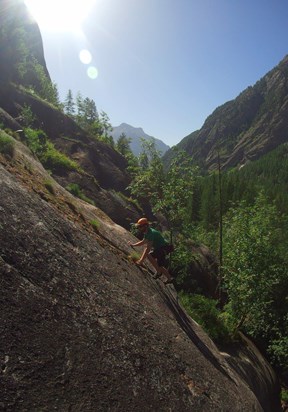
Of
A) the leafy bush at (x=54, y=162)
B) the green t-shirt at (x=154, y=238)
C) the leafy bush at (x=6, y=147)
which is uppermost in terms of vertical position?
the green t-shirt at (x=154, y=238)

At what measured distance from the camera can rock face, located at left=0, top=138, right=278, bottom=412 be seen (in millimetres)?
5492

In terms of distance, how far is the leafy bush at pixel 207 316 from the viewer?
20.9 metres

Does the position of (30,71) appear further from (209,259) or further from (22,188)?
(22,188)

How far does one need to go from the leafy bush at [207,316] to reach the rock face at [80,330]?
884 cm

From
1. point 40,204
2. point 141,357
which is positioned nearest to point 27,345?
point 141,357

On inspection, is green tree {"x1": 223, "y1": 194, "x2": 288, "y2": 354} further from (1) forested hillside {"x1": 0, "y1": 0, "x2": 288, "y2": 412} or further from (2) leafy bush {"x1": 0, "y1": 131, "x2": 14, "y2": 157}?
(2) leafy bush {"x1": 0, "y1": 131, "x2": 14, "y2": 157}

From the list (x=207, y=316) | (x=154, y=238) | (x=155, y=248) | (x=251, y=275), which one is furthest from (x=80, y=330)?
(x=251, y=275)

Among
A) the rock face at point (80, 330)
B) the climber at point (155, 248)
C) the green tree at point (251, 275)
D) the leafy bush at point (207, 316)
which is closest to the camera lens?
the rock face at point (80, 330)

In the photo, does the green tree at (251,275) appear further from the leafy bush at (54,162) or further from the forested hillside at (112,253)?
the leafy bush at (54,162)

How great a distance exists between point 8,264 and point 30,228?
1.62 metres

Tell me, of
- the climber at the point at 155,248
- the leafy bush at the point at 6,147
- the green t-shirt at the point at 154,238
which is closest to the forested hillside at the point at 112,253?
the leafy bush at the point at 6,147

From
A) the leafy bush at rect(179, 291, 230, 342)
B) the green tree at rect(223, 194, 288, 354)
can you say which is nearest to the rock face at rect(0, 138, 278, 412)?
the leafy bush at rect(179, 291, 230, 342)

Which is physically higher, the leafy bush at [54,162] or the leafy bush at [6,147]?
the leafy bush at [6,147]

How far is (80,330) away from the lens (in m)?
6.69
